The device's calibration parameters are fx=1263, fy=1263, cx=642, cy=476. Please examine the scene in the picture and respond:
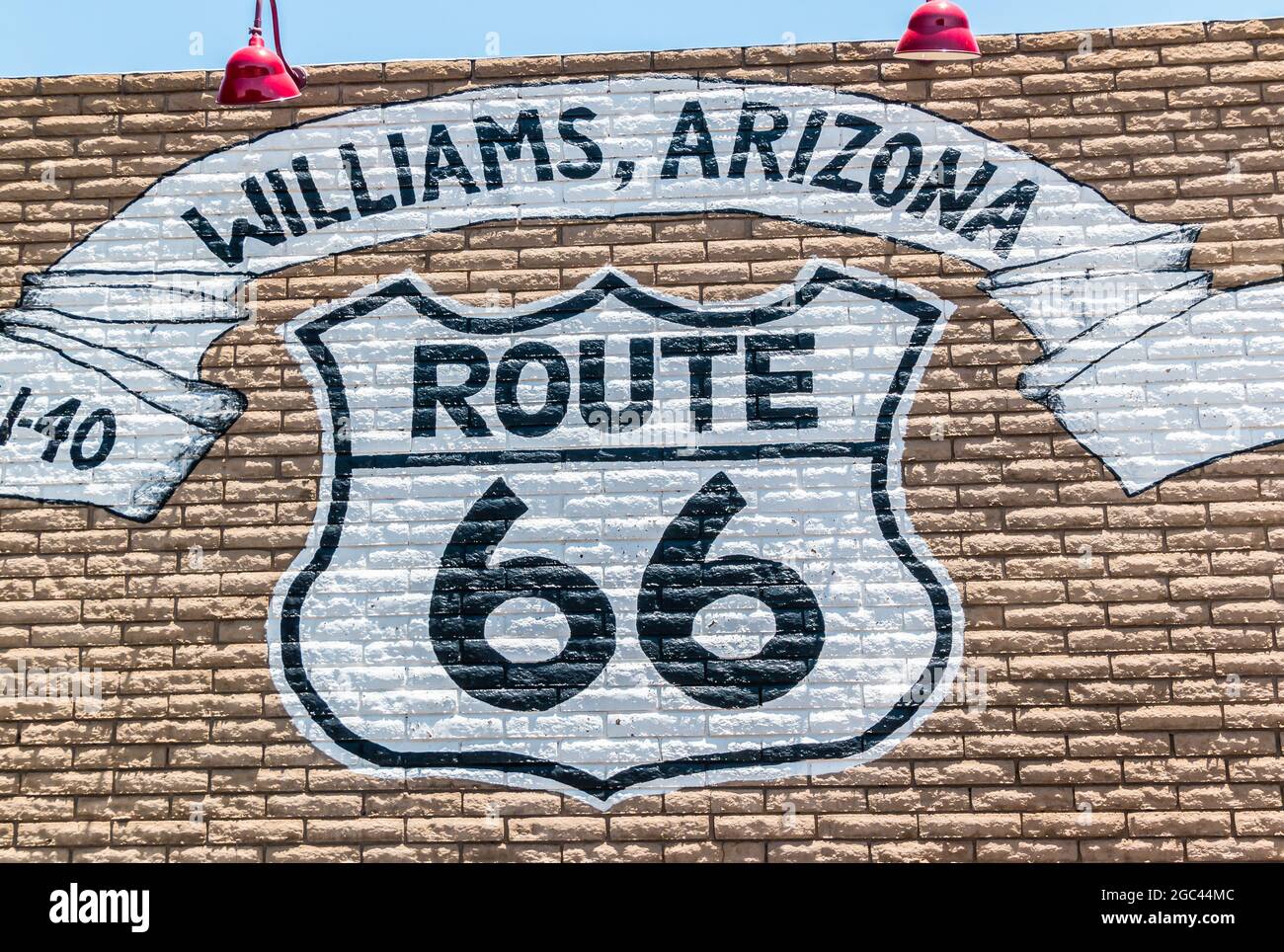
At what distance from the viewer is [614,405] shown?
5.33m

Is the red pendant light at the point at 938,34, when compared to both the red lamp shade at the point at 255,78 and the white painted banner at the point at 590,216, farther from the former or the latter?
the red lamp shade at the point at 255,78

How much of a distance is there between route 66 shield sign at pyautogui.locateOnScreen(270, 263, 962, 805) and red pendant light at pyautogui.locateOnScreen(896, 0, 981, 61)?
0.96 meters

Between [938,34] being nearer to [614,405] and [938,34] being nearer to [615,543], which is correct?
[614,405]

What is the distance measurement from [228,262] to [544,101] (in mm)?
1550

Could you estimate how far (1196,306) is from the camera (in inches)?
206

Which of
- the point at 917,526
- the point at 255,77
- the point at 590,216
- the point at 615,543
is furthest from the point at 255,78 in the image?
the point at 917,526

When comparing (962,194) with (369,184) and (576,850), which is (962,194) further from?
(576,850)

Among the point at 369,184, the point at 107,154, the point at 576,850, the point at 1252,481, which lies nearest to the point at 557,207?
the point at 369,184

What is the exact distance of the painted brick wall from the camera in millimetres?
5000

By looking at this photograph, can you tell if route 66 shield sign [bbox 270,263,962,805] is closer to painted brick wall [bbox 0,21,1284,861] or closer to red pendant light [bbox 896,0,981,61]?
painted brick wall [bbox 0,21,1284,861]

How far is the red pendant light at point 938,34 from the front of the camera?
477 cm

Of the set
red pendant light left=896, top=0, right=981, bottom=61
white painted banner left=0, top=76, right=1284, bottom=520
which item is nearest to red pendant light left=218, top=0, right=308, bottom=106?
white painted banner left=0, top=76, right=1284, bottom=520

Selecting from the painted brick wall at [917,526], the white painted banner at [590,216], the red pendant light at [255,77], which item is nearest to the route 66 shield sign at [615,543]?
the painted brick wall at [917,526]

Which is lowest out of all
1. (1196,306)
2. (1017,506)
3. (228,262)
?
(1017,506)
